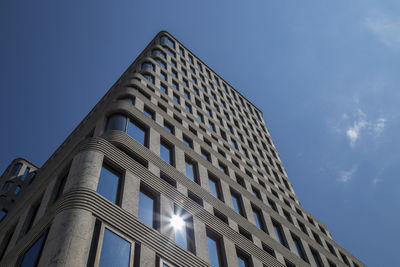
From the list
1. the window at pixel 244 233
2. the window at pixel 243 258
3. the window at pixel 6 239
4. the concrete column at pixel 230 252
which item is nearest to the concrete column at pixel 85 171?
the window at pixel 6 239

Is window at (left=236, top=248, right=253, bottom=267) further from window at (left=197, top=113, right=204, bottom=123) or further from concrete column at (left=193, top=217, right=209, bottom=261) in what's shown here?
window at (left=197, top=113, right=204, bottom=123)

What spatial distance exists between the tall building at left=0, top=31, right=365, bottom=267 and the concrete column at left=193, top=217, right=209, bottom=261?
81mm

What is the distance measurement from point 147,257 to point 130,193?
3.93 metres

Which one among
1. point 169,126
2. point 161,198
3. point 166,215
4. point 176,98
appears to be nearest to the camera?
point 166,215

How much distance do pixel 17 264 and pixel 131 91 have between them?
16136 mm

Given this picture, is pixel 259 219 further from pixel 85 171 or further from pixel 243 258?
pixel 85 171

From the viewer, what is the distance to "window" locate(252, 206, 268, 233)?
28.5 metres

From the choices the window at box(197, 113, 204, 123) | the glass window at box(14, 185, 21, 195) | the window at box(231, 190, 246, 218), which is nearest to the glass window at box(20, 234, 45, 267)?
the window at box(231, 190, 246, 218)

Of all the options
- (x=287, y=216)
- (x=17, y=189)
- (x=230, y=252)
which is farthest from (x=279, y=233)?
(x=17, y=189)

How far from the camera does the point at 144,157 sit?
22.2 metres

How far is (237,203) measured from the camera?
94.3ft

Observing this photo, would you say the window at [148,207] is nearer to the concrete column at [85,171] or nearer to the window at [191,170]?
the concrete column at [85,171]

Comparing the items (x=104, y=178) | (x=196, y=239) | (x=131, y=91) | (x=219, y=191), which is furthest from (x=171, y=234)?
(x=131, y=91)

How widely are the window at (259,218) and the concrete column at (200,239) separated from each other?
8862 mm
